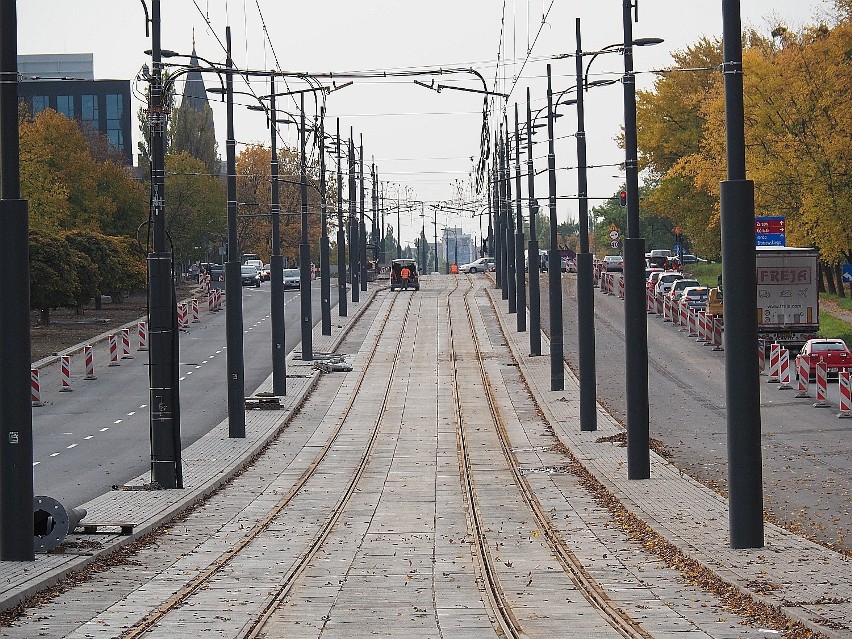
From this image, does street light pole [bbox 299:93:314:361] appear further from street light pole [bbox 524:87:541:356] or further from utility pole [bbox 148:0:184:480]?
utility pole [bbox 148:0:184:480]

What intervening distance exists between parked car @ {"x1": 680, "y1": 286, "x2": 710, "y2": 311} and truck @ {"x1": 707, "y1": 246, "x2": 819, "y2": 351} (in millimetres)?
17717

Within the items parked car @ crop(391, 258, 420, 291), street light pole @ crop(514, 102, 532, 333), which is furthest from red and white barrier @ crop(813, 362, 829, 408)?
parked car @ crop(391, 258, 420, 291)

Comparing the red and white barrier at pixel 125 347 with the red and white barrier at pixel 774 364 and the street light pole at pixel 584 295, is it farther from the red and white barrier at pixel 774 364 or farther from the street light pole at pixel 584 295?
the street light pole at pixel 584 295

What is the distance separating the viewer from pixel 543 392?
147 ft

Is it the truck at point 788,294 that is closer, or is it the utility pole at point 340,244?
the truck at point 788,294

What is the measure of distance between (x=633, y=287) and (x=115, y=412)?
21532 millimetres

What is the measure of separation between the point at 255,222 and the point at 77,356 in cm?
6456

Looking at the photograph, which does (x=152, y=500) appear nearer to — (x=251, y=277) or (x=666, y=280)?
(x=666, y=280)

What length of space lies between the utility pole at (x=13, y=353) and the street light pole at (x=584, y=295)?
17303mm

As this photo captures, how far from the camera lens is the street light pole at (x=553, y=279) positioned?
39.1 meters

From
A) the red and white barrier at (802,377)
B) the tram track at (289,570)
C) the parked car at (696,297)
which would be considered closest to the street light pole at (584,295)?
the tram track at (289,570)

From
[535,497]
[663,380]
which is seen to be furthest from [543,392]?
[535,497]

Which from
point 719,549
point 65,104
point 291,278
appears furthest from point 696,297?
point 65,104

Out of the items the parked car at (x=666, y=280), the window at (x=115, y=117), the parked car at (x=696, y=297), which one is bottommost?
the parked car at (x=696, y=297)
